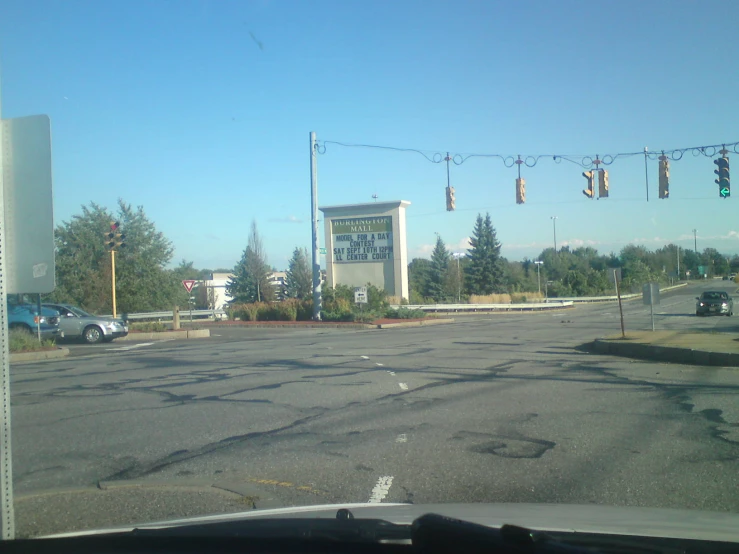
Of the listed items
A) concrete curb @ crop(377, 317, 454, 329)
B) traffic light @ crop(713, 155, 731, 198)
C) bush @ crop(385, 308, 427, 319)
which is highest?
traffic light @ crop(713, 155, 731, 198)

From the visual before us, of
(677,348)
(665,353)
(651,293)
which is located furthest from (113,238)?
(677,348)

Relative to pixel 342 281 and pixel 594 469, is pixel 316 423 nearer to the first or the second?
pixel 594 469

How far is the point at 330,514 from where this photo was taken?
3.86 metres

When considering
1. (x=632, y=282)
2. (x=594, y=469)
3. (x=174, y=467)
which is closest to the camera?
(x=594, y=469)

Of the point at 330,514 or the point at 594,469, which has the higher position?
the point at 330,514

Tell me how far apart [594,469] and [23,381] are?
474 inches

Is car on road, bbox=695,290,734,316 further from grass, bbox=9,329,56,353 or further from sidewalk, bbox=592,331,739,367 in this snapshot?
grass, bbox=9,329,56,353

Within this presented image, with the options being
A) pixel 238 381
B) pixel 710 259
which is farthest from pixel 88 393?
pixel 710 259

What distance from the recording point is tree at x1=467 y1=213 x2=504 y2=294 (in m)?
74.6

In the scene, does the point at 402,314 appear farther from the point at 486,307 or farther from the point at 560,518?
the point at 560,518

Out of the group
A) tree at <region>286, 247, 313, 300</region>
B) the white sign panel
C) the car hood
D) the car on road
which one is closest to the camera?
the car hood

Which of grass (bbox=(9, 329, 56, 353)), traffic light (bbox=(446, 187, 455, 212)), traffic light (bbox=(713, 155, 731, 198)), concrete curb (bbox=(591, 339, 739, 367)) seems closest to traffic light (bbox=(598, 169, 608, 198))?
traffic light (bbox=(713, 155, 731, 198))

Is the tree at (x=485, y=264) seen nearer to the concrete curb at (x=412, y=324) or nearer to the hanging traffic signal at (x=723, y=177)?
the concrete curb at (x=412, y=324)

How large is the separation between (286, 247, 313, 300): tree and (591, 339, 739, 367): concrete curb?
166 feet
